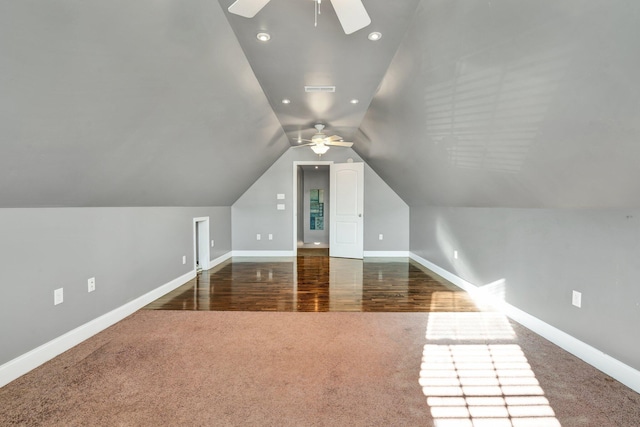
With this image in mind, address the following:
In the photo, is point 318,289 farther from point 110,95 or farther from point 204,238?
point 110,95

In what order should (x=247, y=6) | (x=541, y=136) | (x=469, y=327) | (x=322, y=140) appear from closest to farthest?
(x=247, y=6)
(x=541, y=136)
(x=469, y=327)
(x=322, y=140)

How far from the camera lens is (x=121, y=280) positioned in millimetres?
2951

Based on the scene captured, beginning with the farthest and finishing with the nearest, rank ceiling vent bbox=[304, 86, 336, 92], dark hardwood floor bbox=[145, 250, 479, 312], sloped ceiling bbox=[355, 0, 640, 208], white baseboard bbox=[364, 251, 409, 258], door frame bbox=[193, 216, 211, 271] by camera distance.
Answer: white baseboard bbox=[364, 251, 409, 258]
door frame bbox=[193, 216, 211, 271]
dark hardwood floor bbox=[145, 250, 479, 312]
ceiling vent bbox=[304, 86, 336, 92]
sloped ceiling bbox=[355, 0, 640, 208]

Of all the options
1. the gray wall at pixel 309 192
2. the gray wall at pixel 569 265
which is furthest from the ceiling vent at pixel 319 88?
the gray wall at pixel 309 192

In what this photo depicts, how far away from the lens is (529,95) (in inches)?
64.8

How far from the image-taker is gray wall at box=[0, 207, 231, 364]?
6.35 ft

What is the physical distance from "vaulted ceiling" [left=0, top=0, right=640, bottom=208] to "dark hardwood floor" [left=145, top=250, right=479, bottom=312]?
4.17 ft

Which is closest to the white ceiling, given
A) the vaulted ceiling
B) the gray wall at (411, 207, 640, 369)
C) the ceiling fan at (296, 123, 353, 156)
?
the vaulted ceiling

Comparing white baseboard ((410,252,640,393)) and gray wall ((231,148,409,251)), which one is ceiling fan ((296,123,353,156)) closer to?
gray wall ((231,148,409,251))

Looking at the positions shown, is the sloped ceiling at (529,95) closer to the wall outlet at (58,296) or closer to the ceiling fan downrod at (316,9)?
the ceiling fan downrod at (316,9)

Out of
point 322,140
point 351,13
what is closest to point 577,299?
point 351,13

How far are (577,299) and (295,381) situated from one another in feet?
7.27

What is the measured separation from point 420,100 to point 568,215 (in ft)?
5.05

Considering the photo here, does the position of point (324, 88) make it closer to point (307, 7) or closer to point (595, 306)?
point (307, 7)
